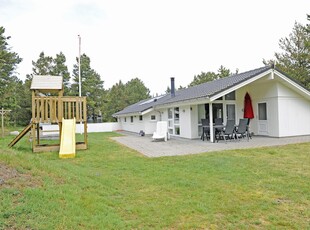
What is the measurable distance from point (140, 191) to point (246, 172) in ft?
9.21

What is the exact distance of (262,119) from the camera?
14.1 meters

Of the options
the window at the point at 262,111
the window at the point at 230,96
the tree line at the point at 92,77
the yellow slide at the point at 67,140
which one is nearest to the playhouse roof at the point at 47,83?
the yellow slide at the point at 67,140

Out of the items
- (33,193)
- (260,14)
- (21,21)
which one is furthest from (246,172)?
(21,21)

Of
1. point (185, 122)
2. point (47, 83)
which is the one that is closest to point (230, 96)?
point (185, 122)

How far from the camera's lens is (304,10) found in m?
24.0

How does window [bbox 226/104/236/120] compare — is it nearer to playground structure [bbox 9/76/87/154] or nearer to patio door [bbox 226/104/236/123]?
patio door [bbox 226/104/236/123]

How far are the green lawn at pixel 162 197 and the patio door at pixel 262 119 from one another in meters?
7.16

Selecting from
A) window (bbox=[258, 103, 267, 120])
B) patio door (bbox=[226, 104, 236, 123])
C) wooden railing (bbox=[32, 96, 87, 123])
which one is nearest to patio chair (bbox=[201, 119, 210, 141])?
patio door (bbox=[226, 104, 236, 123])

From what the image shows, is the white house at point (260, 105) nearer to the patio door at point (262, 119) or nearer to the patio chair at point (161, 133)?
the patio door at point (262, 119)

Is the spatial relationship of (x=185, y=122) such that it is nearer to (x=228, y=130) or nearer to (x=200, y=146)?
(x=228, y=130)

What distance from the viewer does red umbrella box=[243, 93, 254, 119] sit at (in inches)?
556

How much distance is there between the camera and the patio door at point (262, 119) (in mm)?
13828

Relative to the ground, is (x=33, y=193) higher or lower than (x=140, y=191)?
higher

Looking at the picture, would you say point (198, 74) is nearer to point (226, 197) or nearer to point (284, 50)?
point (284, 50)
